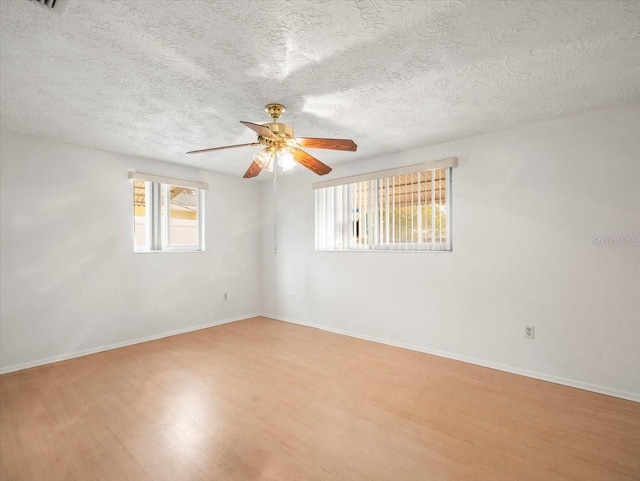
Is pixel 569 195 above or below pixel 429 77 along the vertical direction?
below

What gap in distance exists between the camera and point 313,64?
189cm

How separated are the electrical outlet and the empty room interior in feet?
0.06

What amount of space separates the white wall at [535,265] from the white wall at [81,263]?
2533 mm

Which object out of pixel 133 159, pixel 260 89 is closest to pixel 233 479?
pixel 260 89

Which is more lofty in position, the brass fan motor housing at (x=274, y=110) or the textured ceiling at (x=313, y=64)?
the textured ceiling at (x=313, y=64)

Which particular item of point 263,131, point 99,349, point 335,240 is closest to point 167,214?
point 99,349

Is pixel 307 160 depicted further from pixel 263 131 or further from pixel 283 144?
pixel 263 131

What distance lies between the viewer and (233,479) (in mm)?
1603

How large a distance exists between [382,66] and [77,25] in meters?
1.65

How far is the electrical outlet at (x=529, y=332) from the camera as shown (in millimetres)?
2846

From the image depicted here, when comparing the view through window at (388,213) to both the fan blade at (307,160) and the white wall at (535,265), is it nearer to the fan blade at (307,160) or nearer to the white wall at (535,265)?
the white wall at (535,265)

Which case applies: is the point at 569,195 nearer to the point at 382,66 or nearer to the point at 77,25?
the point at 382,66

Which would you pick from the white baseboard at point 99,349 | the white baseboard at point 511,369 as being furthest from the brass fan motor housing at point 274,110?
the white baseboard at point 99,349

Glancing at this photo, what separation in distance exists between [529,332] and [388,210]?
1908mm
